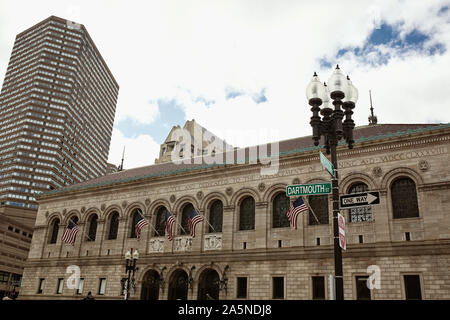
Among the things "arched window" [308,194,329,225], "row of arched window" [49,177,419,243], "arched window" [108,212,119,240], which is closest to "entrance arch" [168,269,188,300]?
"row of arched window" [49,177,419,243]

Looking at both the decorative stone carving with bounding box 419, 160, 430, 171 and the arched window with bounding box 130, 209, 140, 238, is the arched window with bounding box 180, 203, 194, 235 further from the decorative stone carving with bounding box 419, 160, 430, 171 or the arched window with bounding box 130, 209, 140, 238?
the decorative stone carving with bounding box 419, 160, 430, 171

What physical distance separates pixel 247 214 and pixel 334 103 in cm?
1837

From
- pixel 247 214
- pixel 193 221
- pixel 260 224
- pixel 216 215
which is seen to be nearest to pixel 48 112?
pixel 216 215

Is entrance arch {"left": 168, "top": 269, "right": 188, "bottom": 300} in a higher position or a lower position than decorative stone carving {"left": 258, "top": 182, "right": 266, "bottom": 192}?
lower

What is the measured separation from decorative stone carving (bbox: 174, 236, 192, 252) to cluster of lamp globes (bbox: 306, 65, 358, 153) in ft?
65.9

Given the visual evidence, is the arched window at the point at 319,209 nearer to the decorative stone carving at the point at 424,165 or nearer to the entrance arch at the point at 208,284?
the decorative stone carving at the point at 424,165

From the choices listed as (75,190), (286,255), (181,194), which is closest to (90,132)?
(75,190)

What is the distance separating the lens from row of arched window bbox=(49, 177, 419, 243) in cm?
2362

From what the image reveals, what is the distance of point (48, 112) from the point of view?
127875 millimetres

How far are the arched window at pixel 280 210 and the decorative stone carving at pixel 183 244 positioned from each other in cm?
687
